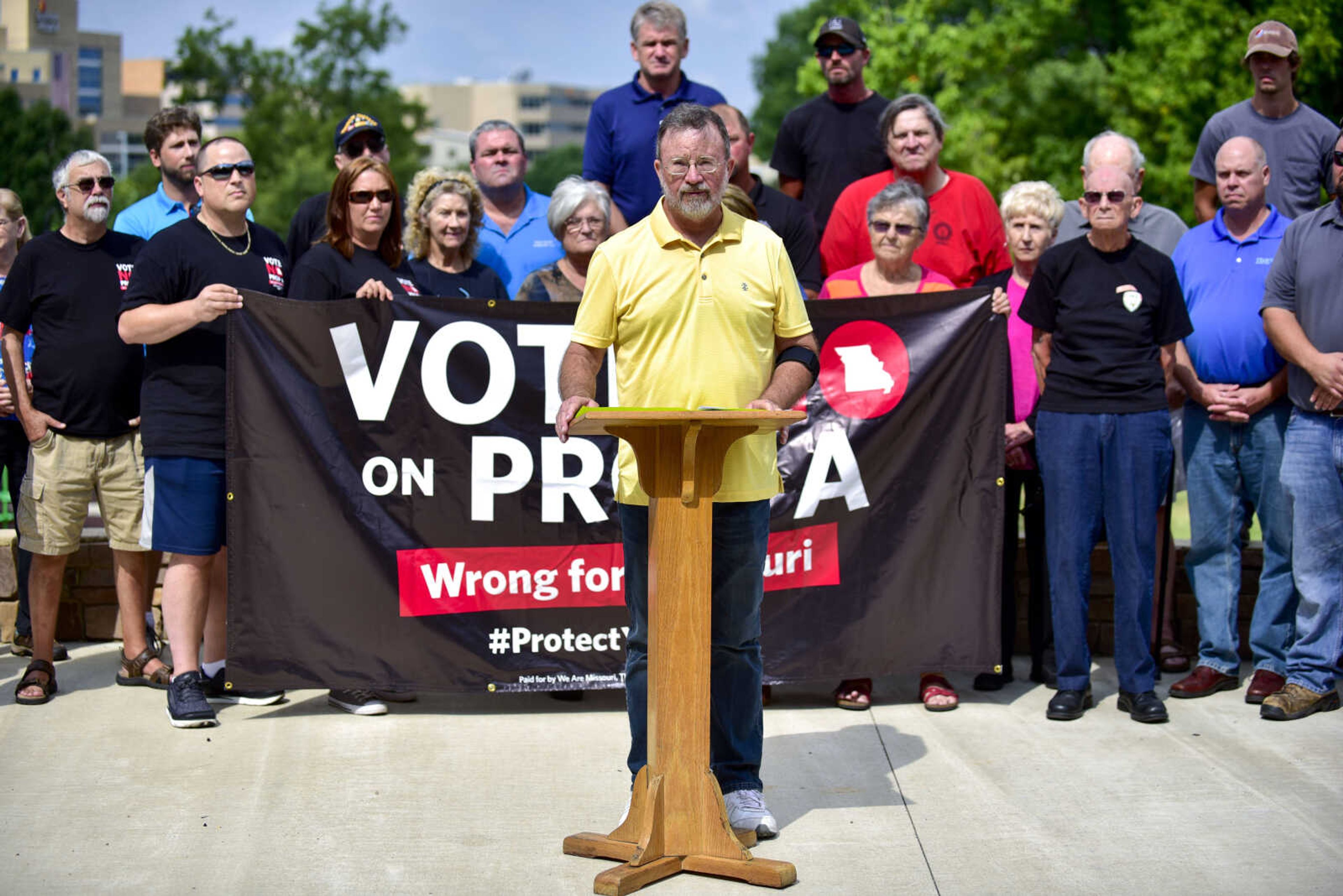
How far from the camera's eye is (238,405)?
589 centimetres

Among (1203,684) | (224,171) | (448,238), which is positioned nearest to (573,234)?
(448,238)

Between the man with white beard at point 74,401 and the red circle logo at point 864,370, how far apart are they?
307 cm

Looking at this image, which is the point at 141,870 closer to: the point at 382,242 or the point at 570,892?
the point at 570,892

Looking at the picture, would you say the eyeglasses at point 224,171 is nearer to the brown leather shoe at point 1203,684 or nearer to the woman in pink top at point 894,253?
the woman in pink top at point 894,253

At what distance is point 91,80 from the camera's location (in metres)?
120

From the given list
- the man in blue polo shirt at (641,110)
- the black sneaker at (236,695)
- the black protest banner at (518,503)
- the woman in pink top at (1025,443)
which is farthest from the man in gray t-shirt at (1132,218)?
the black sneaker at (236,695)

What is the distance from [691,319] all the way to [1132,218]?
3.58m

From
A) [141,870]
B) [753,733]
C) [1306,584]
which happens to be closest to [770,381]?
[753,733]

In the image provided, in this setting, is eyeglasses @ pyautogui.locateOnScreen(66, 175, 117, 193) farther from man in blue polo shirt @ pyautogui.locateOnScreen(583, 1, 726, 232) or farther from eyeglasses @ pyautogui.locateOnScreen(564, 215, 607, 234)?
man in blue polo shirt @ pyautogui.locateOnScreen(583, 1, 726, 232)

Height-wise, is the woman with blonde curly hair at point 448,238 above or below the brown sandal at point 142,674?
above

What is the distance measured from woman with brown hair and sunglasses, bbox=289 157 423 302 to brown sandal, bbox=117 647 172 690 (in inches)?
70.5

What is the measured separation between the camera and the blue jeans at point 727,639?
4.35 m

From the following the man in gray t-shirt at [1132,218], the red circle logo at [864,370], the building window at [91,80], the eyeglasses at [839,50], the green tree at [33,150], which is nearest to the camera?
the red circle logo at [864,370]

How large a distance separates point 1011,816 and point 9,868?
10.2 feet
